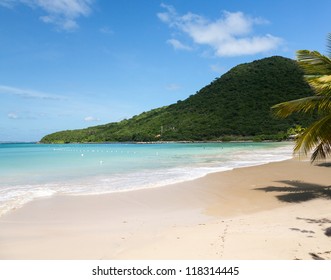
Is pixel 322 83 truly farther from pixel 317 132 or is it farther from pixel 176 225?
pixel 176 225

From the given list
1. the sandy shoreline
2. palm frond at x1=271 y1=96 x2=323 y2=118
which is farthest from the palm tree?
the sandy shoreline

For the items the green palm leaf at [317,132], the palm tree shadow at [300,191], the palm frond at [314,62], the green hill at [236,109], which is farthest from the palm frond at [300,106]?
the green hill at [236,109]

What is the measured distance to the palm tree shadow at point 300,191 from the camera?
8.61m

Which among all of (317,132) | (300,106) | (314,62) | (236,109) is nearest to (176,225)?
(317,132)

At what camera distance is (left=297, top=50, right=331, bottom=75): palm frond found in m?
8.18

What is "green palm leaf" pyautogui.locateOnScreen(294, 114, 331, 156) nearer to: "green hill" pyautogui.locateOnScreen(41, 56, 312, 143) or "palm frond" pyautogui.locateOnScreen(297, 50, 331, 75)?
"palm frond" pyautogui.locateOnScreen(297, 50, 331, 75)

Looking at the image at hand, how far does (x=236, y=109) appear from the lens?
320 feet

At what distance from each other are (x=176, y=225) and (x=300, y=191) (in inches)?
215

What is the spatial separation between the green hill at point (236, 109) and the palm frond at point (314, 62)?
250 feet

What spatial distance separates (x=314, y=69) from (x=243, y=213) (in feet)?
14.9

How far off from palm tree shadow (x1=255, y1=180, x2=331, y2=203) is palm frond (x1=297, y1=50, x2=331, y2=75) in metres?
3.47

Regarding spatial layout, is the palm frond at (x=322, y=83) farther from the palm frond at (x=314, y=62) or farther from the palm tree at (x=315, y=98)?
the palm frond at (x=314, y=62)
